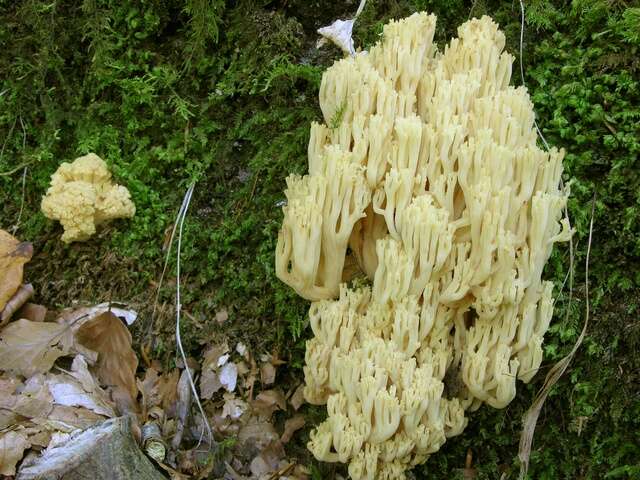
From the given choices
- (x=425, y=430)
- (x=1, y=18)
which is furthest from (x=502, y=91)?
(x=1, y=18)

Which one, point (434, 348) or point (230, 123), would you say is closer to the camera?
point (434, 348)

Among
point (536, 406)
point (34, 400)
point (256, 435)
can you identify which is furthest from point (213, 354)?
point (536, 406)

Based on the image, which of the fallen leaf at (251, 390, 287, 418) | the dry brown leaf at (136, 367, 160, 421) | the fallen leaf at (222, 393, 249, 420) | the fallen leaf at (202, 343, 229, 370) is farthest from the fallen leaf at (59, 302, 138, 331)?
the fallen leaf at (251, 390, 287, 418)

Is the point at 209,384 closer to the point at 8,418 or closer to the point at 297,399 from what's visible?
the point at 297,399

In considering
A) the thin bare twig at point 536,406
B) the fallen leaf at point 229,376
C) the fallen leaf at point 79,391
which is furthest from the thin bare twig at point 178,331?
the thin bare twig at point 536,406

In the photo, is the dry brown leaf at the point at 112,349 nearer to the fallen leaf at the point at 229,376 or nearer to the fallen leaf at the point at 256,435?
the fallen leaf at the point at 229,376

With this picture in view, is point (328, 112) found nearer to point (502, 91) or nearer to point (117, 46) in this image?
point (502, 91)
